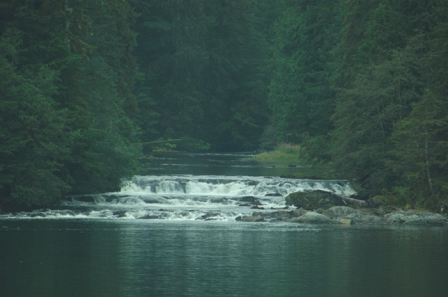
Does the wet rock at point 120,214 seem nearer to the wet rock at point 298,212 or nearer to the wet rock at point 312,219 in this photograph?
the wet rock at point 312,219

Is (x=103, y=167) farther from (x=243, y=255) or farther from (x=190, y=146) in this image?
(x=190, y=146)

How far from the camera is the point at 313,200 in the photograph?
3653cm

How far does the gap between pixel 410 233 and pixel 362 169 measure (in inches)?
443

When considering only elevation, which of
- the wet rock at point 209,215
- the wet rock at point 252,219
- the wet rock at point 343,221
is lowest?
the wet rock at point 343,221

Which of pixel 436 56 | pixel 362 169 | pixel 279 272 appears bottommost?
pixel 279 272

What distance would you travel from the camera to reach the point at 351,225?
30703 mm

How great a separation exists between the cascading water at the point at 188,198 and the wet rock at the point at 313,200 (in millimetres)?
753

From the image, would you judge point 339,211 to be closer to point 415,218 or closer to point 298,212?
point 298,212

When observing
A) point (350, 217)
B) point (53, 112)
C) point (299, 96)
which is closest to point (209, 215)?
point (350, 217)

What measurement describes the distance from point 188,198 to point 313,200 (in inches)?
270

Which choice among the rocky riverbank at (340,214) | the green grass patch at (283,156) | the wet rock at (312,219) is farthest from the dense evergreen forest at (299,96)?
the wet rock at (312,219)

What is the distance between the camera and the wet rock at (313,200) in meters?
36.2

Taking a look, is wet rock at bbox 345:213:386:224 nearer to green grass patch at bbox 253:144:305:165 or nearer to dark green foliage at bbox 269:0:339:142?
dark green foliage at bbox 269:0:339:142

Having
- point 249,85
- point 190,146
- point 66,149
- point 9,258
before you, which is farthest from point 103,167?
point 249,85
